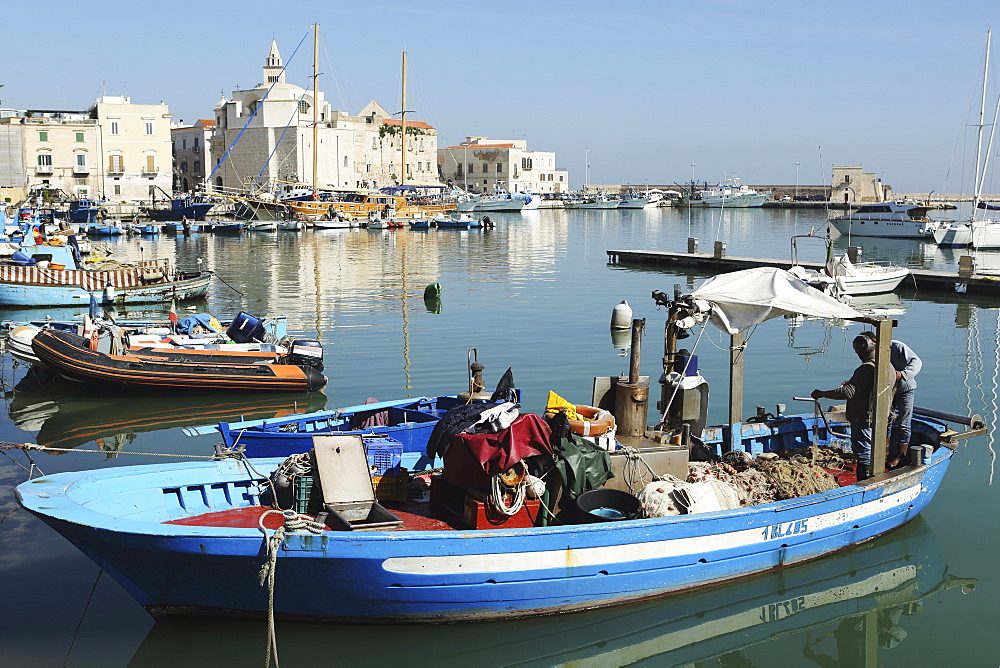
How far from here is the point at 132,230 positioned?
6172 centimetres

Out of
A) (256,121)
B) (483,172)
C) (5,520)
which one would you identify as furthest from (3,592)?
(483,172)

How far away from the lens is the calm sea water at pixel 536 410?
7.96 meters

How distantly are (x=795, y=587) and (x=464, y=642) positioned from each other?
3.51m

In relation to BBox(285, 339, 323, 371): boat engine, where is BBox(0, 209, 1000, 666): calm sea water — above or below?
below

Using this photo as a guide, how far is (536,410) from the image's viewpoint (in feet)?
50.2

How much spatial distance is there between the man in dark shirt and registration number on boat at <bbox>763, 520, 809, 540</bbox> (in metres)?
1.20

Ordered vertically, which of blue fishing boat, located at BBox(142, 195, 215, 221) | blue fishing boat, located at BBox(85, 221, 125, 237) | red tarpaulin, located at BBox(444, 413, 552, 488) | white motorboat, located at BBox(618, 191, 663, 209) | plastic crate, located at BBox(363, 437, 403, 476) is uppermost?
white motorboat, located at BBox(618, 191, 663, 209)

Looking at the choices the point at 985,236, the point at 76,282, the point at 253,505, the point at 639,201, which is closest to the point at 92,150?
the point at 76,282

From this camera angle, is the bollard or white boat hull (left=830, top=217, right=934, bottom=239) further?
white boat hull (left=830, top=217, right=934, bottom=239)

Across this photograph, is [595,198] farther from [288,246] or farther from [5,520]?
[5,520]

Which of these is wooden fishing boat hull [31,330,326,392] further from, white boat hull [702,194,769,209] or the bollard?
white boat hull [702,194,769,209]

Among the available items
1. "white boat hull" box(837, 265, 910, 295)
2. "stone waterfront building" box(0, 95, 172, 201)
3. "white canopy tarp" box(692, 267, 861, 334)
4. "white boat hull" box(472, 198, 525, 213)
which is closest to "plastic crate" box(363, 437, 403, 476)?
"white canopy tarp" box(692, 267, 861, 334)

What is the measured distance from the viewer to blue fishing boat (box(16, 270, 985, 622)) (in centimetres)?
735

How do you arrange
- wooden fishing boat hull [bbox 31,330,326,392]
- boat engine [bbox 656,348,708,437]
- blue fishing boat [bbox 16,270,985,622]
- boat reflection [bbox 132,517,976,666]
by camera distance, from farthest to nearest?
wooden fishing boat hull [bbox 31,330,326,392] < boat engine [bbox 656,348,708,437] < boat reflection [bbox 132,517,976,666] < blue fishing boat [bbox 16,270,985,622]
